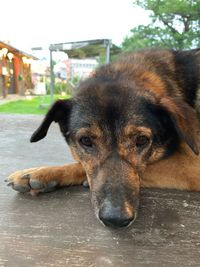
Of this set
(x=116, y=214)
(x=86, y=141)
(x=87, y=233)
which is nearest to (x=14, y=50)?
(x=86, y=141)

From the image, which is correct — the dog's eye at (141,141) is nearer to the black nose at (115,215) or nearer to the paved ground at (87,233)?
the paved ground at (87,233)

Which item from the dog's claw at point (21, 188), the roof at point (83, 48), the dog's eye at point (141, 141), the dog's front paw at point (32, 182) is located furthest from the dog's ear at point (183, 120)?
the roof at point (83, 48)

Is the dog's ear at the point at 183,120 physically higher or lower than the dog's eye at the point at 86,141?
higher

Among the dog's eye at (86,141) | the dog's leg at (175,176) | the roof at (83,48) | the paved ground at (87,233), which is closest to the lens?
the paved ground at (87,233)

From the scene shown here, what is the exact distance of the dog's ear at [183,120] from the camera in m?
2.17

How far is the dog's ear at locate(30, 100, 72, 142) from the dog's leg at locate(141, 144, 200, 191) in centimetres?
72

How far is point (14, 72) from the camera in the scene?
102 ft

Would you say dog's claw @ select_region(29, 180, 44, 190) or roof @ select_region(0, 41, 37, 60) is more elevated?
dog's claw @ select_region(29, 180, 44, 190)

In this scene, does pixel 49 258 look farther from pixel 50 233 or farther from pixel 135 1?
pixel 135 1

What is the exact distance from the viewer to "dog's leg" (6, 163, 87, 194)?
7.81 ft

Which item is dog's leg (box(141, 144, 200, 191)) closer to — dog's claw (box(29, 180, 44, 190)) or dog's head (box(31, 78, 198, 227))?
dog's head (box(31, 78, 198, 227))

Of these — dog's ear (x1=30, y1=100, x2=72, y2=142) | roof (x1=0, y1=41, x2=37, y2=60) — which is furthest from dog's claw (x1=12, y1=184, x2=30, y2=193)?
roof (x1=0, y1=41, x2=37, y2=60)

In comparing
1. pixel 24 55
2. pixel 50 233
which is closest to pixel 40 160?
pixel 50 233

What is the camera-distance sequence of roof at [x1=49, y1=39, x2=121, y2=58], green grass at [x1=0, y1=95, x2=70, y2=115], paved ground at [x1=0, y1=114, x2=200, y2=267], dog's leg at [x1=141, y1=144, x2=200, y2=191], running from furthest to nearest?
green grass at [x1=0, y1=95, x2=70, y2=115]
roof at [x1=49, y1=39, x2=121, y2=58]
dog's leg at [x1=141, y1=144, x2=200, y2=191]
paved ground at [x1=0, y1=114, x2=200, y2=267]
